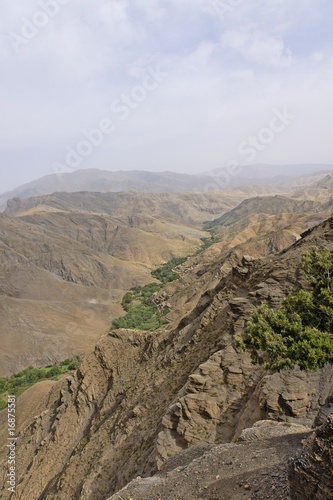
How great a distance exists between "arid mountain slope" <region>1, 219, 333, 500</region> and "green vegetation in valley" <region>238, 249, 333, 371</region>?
114 centimetres

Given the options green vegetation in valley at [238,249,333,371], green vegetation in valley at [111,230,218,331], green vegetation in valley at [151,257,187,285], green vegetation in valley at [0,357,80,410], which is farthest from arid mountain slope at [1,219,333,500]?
green vegetation in valley at [151,257,187,285]

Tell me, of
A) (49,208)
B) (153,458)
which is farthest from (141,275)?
(49,208)

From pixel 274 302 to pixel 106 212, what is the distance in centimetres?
16160

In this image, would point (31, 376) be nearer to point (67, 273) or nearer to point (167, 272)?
point (67, 273)

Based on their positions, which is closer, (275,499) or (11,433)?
(275,499)

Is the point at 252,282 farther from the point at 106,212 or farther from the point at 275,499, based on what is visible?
the point at 106,212

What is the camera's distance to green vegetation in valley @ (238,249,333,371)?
8.21 m

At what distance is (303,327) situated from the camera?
877 cm

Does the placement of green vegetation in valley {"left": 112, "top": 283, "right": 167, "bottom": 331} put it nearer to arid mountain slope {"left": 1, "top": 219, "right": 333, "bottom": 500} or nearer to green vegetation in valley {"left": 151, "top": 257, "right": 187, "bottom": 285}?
green vegetation in valley {"left": 151, "top": 257, "right": 187, "bottom": 285}

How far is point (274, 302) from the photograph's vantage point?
14109 mm

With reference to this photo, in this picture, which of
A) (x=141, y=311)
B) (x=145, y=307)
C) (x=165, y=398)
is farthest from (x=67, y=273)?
(x=165, y=398)

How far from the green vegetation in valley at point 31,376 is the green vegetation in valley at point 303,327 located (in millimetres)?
35081

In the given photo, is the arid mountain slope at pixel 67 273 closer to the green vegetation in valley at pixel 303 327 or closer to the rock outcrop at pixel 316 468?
the green vegetation in valley at pixel 303 327

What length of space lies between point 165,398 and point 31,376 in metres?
31.1
